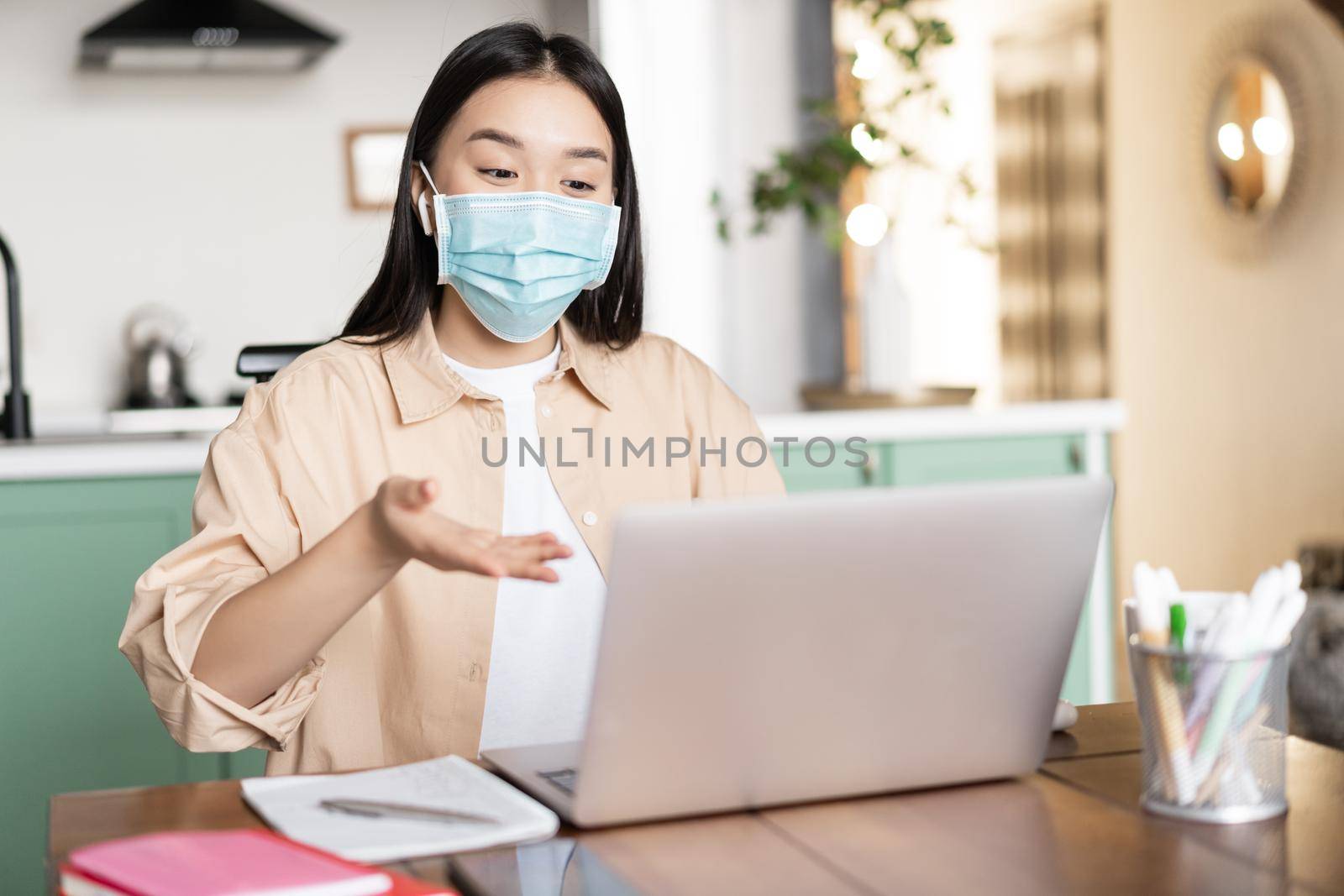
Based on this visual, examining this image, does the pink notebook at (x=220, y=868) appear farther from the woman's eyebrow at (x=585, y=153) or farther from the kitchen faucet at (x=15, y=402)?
the kitchen faucet at (x=15, y=402)

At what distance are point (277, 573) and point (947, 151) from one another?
5.13 meters

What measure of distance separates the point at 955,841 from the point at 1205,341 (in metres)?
4.21

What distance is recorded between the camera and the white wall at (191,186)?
4496mm

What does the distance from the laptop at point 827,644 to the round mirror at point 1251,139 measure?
3.82m

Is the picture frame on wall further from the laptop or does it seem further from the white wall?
the laptop

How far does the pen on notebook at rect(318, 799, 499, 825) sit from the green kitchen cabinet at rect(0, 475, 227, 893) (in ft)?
4.59

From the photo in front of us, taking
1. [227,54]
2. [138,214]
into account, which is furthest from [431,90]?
[138,214]

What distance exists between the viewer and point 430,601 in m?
1.42

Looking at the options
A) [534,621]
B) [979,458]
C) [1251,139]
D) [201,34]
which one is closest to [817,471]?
[979,458]

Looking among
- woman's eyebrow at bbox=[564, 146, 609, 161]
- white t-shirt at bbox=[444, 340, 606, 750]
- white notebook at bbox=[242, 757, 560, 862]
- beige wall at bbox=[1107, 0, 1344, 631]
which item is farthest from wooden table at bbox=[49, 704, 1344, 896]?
beige wall at bbox=[1107, 0, 1344, 631]

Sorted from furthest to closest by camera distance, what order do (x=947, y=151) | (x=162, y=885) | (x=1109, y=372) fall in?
(x=947, y=151) < (x=1109, y=372) < (x=162, y=885)

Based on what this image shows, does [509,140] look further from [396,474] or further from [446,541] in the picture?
[446,541]

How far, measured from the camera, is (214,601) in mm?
1185

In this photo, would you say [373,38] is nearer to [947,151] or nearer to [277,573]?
[947,151]
